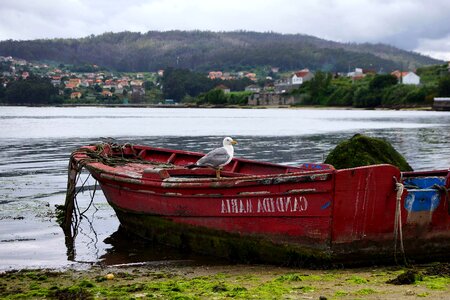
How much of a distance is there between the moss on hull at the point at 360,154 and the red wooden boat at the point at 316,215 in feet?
12.4

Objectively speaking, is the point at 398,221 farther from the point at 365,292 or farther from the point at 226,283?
the point at 226,283

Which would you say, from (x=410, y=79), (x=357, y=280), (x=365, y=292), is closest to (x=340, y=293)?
(x=365, y=292)

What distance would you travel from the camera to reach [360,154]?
48.8 ft

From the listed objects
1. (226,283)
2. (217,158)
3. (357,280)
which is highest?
(217,158)

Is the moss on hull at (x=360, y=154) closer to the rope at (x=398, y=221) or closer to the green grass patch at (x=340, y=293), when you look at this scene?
the rope at (x=398, y=221)

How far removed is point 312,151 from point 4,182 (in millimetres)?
16680

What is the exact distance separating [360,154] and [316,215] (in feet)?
19.9

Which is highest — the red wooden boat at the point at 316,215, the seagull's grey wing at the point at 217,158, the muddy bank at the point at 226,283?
the seagull's grey wing at the point at 217,158

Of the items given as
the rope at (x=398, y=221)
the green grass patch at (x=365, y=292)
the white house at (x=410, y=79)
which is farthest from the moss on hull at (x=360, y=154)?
the white house at (x=410, y=79)

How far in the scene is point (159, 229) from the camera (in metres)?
11.9

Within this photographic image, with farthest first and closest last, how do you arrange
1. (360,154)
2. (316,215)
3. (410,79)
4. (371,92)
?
1. (410,79)
2. (371,92)
3. (360,154)
4. (316,215)

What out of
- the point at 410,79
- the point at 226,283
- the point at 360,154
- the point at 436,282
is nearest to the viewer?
the point at 436,282

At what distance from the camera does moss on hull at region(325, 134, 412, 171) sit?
1480cm

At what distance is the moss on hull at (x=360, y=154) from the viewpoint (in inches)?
583
